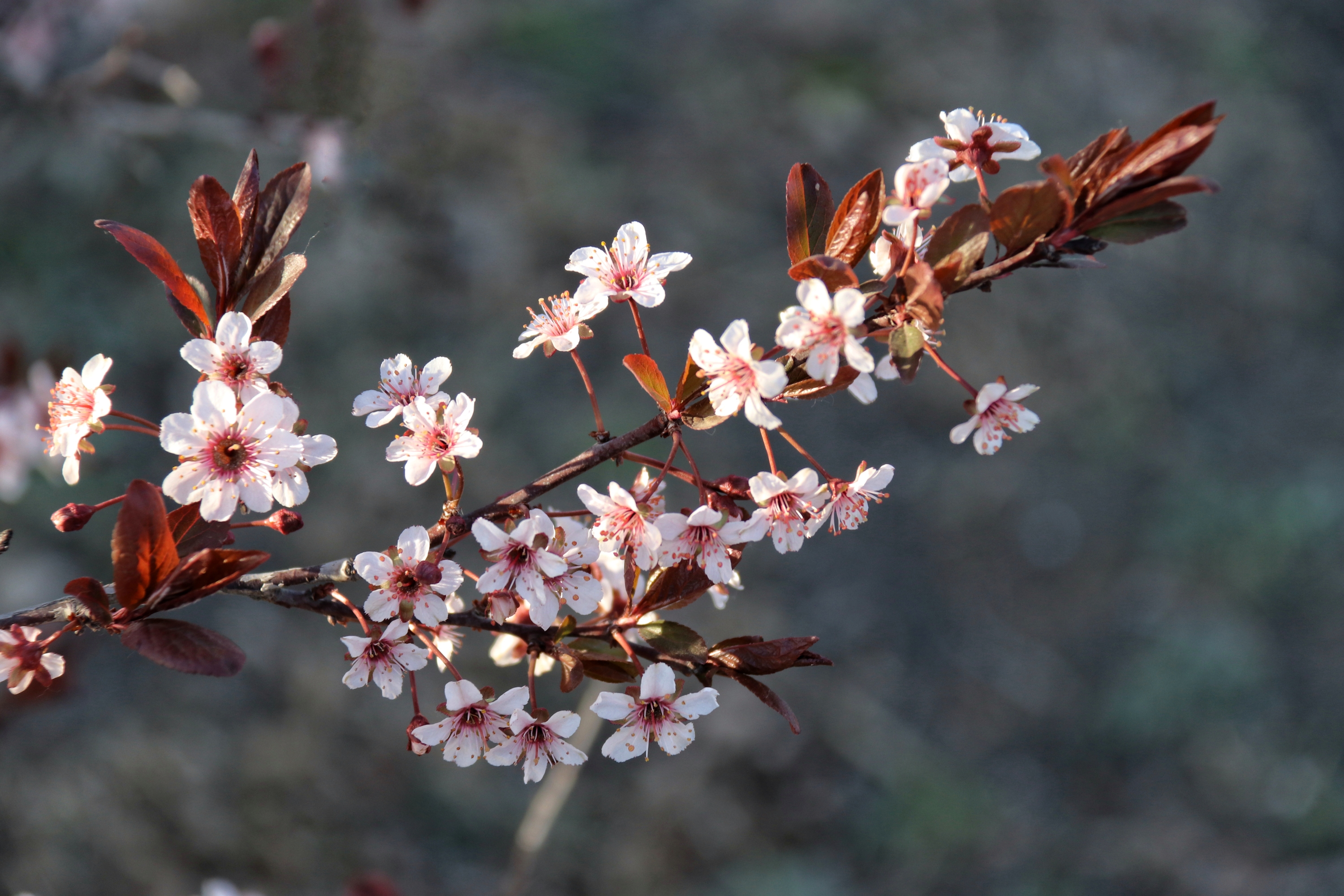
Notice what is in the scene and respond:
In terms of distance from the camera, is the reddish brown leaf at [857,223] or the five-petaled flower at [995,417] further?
the five-petaled flower at [995,417]

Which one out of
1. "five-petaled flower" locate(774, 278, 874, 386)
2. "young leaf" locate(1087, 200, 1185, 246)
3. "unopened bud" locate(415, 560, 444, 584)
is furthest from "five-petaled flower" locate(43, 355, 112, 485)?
"young leaf" locate(1087, 200, 1185, 246)

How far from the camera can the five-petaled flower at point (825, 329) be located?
907mm

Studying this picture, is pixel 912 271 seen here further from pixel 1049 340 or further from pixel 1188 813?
pixel 1049 340

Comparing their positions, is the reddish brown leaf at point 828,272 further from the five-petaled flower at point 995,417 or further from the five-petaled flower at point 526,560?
the five-petaled flower at point 526,560

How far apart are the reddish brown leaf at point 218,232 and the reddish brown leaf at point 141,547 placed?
11.5 inches

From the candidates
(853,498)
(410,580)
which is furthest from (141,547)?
(853,498)

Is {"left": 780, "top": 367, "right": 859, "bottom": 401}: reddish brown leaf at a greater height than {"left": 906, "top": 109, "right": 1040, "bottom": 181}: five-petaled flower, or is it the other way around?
{"left": 906, "top": 109, "right": 1040, "bottom": 181}: five-petaled flower

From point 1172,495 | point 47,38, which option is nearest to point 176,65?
point 47,38

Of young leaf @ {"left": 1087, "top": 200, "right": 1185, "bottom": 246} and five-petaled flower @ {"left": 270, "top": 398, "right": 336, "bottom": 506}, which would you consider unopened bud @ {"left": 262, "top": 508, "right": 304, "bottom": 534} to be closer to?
five-petaled flower @ {"left": 270, "top": 398, "right": 336, "bottom": 506}

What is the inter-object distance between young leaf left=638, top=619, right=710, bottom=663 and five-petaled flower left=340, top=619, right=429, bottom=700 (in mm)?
283

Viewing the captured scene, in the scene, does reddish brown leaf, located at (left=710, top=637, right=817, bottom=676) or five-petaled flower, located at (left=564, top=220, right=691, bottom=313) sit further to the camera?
five-petaled flower, located at (left=564, top=220, right=691, bottom=313)

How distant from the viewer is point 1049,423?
4.14 metres

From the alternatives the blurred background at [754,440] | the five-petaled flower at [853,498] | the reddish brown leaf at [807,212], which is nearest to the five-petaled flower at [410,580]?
the five-petaled flower at [853,498]

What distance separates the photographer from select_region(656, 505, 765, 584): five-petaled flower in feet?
3.35
